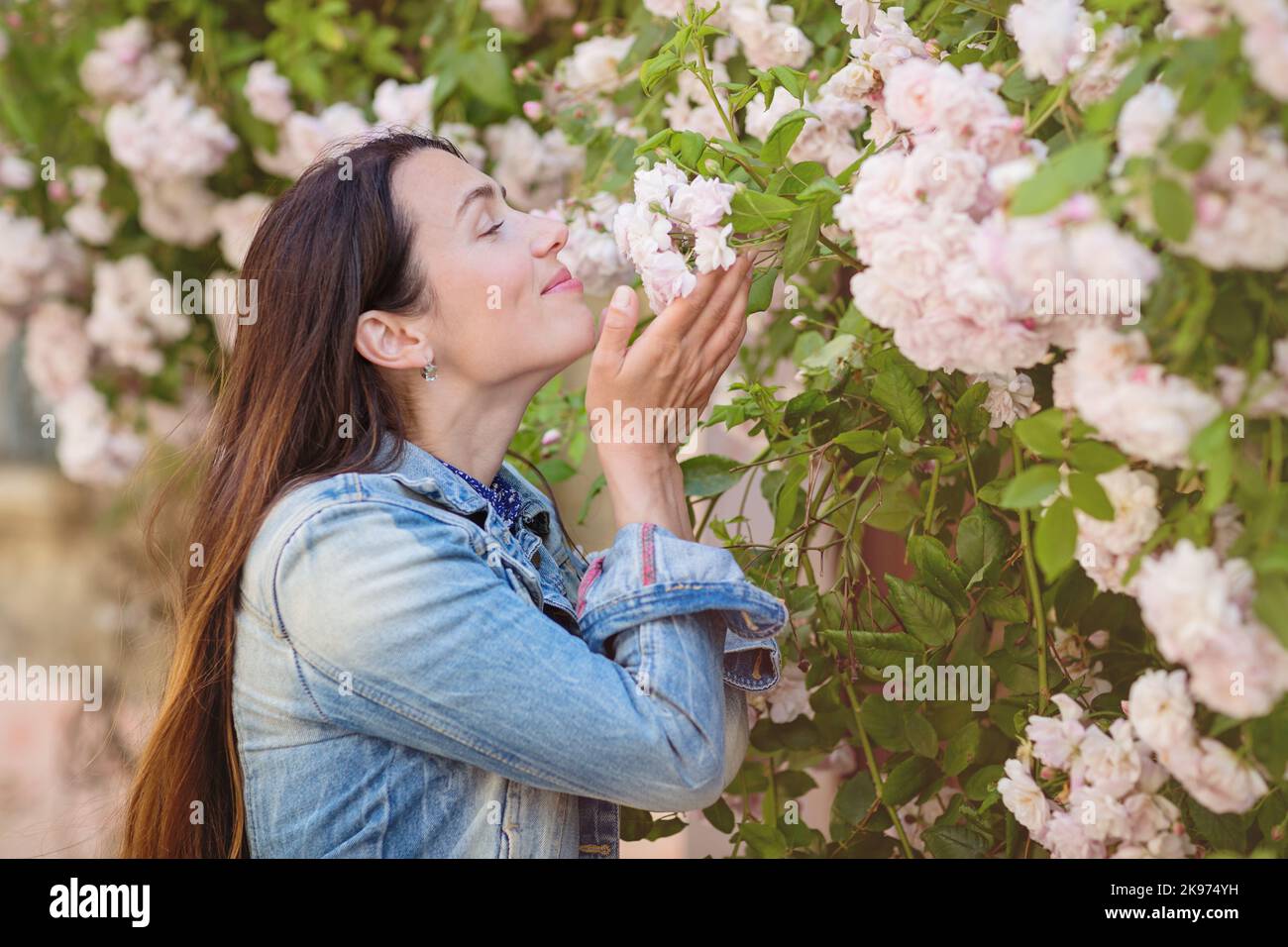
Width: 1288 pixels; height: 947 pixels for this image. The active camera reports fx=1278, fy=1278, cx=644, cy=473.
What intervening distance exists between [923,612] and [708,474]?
0.29 metres

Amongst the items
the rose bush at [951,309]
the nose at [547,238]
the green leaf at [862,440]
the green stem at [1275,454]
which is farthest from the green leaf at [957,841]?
the nose at [547,238]

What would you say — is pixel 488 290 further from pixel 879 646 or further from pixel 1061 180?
pixel 1061 180

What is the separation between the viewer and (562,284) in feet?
4.20

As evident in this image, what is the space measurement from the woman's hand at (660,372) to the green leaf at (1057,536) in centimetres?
40

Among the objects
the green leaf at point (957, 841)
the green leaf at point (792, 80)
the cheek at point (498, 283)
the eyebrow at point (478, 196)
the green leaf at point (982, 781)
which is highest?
the green leaf at point (792, 80)

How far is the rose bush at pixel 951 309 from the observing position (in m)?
0.75

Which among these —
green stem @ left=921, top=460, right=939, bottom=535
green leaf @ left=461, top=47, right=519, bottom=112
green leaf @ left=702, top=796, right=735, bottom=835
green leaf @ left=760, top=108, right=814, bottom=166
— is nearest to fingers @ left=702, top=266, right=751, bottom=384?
green leaf @ left=760, top=108, right=814, bottom=166

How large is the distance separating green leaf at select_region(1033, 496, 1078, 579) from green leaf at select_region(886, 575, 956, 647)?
379 mm

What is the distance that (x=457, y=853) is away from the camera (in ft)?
3.77

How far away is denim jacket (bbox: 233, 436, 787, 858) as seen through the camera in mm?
1020

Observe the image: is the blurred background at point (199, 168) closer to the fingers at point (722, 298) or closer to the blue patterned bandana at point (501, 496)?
the blue patterned bandana at point (501, 496)

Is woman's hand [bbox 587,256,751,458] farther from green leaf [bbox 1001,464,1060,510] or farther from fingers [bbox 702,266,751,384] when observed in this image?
green leaf [bbox 1001,464,1060,510]
